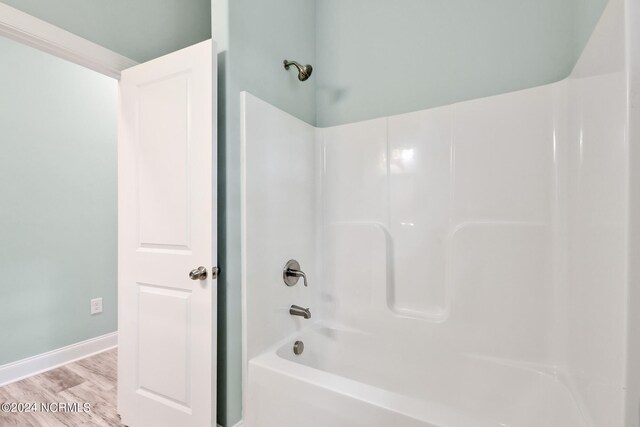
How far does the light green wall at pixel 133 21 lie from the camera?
4.39ft

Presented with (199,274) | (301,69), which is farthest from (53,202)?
(301,69)

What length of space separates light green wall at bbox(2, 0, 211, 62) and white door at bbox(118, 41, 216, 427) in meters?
0.20

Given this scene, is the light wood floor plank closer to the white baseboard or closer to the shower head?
the white baseboard

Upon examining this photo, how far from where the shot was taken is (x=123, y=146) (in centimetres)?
163

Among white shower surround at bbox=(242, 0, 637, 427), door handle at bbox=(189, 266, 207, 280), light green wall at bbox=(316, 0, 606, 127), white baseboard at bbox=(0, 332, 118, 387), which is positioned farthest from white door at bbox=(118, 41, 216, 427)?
white baseboard at bbox=(0, 332, 118, 387)

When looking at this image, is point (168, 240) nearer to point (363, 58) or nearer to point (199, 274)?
point (199, 274)

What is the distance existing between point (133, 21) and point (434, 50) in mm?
1663

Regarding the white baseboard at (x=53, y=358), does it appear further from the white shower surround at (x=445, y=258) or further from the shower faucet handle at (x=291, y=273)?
the shower faucet handle at (x=291, y=273)

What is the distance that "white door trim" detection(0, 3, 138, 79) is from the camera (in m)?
1.20

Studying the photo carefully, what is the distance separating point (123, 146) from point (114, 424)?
1575 millimetres

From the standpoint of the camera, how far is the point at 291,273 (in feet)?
5.56

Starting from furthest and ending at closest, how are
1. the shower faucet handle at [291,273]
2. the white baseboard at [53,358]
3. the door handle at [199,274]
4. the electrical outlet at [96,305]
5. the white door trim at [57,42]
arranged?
the electrical outlet at [96,305]
the white baseboard at [53,358]
the shower faucet handle at [291,273]
the door handle at [199,274]
the white door trim at [57,42]

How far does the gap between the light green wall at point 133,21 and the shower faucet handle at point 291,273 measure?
1428 millimetres

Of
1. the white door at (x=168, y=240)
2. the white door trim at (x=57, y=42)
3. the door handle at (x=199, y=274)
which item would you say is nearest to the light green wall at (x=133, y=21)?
the white door trim at (x=57, y=42)
